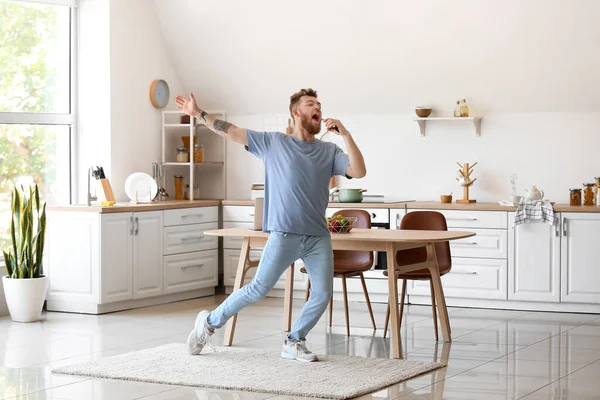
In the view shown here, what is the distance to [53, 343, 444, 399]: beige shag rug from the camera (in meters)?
4.64

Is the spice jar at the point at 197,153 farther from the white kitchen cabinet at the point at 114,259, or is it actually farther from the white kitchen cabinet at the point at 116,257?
the white kitchen cabinet at the point at 116,257

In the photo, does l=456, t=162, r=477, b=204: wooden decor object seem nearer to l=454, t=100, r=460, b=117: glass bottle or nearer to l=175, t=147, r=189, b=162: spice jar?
l=454, t=100, r=460, b=117: glass bottle

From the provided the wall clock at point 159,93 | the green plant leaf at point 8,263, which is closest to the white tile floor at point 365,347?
the green plant leaf at point 8,263

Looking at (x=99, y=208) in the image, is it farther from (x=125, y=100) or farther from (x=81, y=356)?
(x=81, y=356)

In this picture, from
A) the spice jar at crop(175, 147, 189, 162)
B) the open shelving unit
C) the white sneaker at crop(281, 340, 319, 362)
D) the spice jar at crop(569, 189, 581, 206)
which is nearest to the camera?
the white sneaker at crop(281, 340, 319, 362)

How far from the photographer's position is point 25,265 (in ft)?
23.1

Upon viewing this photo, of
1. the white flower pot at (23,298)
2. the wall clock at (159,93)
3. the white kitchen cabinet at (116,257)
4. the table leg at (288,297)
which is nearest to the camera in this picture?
the table leg at (288,297)

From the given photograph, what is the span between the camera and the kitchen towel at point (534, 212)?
7.34 metres

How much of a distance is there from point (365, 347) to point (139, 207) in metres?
2.46

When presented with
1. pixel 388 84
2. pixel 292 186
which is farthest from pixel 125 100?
pixel 292 186

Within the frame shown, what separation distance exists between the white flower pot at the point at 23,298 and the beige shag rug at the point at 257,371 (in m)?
1.68

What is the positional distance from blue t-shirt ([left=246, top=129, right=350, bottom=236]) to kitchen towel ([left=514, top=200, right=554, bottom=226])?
261 centimetres

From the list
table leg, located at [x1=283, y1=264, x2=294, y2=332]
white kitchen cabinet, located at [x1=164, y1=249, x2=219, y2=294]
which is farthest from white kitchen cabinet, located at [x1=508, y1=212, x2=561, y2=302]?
white kitchen cabinet, located at [x1=164, y1=249, x2=219, y2=294]

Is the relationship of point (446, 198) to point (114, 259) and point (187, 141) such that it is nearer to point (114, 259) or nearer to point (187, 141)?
point (187, 141)
